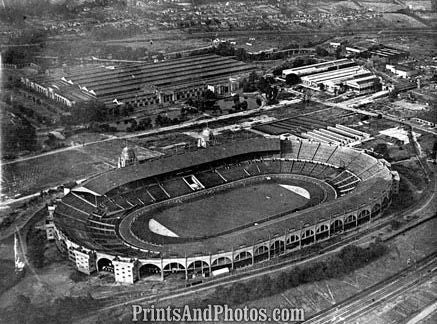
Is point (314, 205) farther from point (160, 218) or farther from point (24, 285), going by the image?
point (24, 285)

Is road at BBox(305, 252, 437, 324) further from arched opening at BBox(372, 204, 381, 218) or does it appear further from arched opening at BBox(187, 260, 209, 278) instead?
arched opening at BBox(187, 260, 209, 278)

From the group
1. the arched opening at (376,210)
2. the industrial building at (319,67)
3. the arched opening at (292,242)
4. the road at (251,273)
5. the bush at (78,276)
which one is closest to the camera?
the road at (251,273)

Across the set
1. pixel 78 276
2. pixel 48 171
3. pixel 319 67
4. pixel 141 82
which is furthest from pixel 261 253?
pixel 319 67

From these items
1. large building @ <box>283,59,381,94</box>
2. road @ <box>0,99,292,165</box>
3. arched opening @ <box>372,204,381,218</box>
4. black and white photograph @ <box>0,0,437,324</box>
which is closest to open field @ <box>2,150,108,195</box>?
black and white photograph @ <box>0,0,437,324</box>

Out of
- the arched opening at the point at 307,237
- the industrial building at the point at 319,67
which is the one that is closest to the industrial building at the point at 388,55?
the industrial building at the point at 319,67

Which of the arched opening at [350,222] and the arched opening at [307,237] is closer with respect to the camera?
the arched opening at [307,237]

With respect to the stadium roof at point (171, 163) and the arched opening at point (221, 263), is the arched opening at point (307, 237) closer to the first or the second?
the arched opening at point (221, 263)
